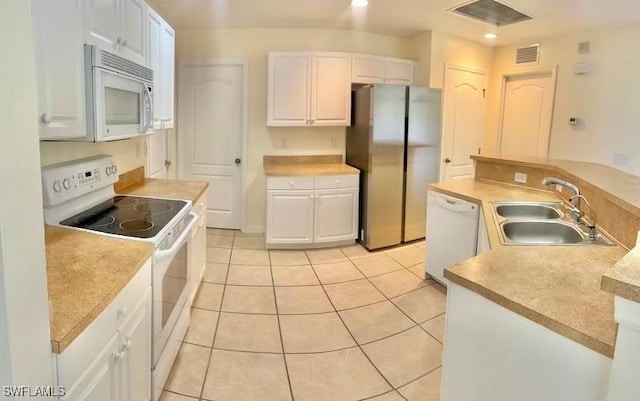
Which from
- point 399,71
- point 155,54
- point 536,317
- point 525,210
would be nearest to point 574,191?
point 525,210

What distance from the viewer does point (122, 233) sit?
1784 mm

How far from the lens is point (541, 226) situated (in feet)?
7.23

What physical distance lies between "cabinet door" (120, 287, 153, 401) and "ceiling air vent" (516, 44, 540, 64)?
514cm

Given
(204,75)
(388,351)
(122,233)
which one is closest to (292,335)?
(388,351)

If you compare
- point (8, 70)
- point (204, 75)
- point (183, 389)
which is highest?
point (204, 75)

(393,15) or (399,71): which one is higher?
(393,15)

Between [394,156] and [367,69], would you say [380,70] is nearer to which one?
[367,69]

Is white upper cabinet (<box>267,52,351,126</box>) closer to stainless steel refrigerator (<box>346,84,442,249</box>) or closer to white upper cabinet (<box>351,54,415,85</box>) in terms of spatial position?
white upper cabinet (<box>351,54,415,85</box>)

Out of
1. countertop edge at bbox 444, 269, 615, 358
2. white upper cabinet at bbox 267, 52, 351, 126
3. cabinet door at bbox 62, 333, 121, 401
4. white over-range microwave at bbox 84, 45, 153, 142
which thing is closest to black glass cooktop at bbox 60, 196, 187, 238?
white over-range microwave at bbox 84, 45, 153, 142

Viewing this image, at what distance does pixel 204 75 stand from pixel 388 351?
372cm

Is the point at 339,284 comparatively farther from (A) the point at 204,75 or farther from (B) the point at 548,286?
(A) the point at 204,75

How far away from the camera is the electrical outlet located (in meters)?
3.17

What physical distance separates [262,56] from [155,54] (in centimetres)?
195

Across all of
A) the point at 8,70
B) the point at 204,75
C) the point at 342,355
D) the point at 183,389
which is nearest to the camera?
the point at 8,70
